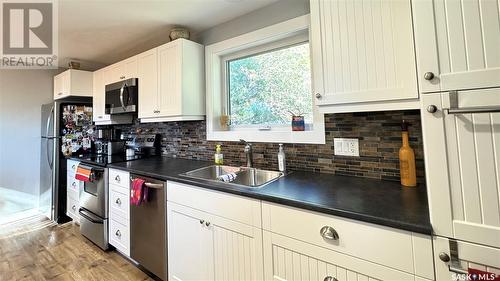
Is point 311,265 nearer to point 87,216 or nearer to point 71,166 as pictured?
point 87,216

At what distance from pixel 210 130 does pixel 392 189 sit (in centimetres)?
164

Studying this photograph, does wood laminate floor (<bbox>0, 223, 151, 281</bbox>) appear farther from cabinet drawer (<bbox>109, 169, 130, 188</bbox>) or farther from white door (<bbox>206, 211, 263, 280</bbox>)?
white door (<bbox>206, 211, 263, 280</bbox>)

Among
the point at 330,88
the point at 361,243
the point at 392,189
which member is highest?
the point at 330,88

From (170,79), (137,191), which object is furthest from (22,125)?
(137,191)

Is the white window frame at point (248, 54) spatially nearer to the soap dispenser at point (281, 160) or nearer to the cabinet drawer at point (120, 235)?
the soap dispenser at point (281, 160)

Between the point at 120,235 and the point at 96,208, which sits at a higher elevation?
the point at 96,208

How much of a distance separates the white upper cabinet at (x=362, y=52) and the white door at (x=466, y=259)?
24.7 inches

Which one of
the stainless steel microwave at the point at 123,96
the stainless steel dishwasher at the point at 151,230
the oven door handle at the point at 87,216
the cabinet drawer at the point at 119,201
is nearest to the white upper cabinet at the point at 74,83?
the stainless steel microwave at the point at 123,96

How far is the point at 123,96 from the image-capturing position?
2.69 metres

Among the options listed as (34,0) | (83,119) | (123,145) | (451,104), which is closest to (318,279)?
(451,104)

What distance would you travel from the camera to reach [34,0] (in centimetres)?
180

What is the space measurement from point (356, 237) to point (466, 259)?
33 centimetres

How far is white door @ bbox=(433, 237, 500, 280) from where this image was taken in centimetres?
73

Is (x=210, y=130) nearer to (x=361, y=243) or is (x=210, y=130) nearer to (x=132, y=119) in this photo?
(x=132, y=119)
